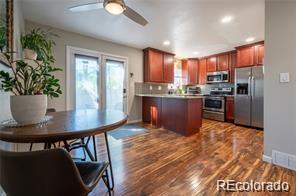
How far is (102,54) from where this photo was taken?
4.12 meters

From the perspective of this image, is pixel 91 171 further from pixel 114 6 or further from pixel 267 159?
pixel 267 159

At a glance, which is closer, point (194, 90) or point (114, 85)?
point (114, 85)

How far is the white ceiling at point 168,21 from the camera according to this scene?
2404 mm

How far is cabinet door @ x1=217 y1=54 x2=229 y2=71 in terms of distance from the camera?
5.24 meters

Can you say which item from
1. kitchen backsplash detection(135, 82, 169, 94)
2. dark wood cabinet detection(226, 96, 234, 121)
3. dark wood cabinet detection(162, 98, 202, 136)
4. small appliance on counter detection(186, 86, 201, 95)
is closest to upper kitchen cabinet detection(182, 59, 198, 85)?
small appliance on counter detection(186, 86, 201, 95)

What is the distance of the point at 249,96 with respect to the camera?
4207 mm

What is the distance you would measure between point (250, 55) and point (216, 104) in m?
1.72

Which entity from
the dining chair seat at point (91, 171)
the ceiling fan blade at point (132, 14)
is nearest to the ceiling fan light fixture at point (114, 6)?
the ceiling fan blade at point (132, 14)

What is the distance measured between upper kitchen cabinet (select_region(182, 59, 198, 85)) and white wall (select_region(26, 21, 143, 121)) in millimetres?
2204

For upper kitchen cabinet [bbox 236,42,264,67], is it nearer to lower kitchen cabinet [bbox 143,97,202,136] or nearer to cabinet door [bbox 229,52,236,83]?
cabinet door [bbox 229,52,236,83]

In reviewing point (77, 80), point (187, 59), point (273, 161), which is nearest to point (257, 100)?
point (273, 161)

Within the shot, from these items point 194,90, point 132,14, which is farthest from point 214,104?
point 132,14

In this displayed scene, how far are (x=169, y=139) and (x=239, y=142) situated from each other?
1.35 metres

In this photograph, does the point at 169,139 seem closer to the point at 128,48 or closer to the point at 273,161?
the point at 273,161
